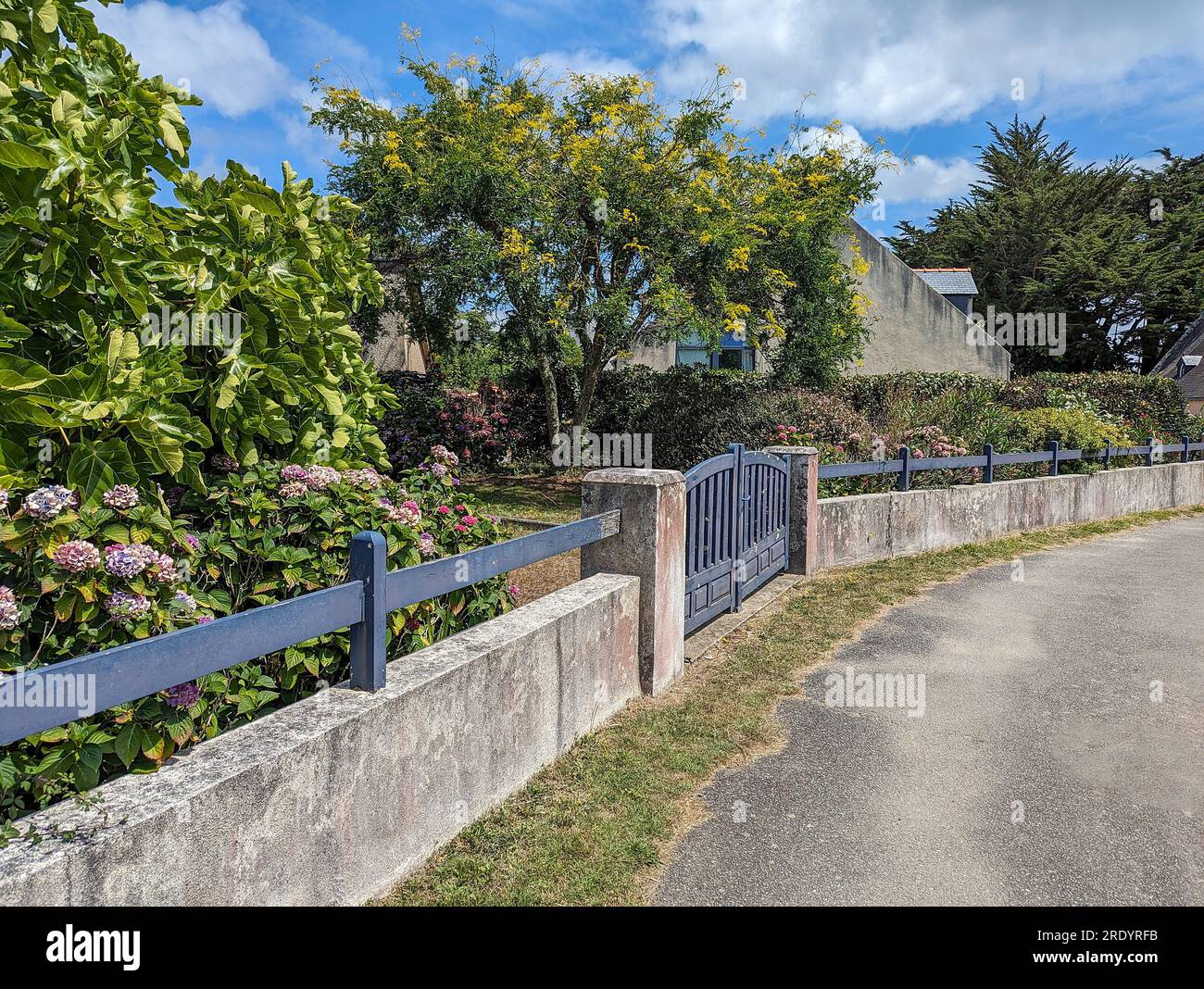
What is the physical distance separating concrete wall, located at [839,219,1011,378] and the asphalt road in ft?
62.1

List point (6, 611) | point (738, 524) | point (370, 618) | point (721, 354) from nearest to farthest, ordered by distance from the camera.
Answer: point (6, 611) → point (370, 618) → point (738, 524) → point (721, 354)

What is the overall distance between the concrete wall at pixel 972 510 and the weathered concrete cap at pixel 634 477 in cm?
443

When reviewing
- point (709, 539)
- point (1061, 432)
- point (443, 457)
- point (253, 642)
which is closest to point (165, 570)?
point (253, 642)

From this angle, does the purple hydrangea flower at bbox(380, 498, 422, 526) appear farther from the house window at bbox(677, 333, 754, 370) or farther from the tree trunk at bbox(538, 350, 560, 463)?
the house window at bbox(677, 333, 754, 370)

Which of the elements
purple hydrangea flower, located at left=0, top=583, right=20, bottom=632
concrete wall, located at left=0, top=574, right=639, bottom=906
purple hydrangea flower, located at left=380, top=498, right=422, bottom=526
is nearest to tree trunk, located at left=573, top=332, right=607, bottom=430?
purple hydrangea flower, located at left=380, top=498, right=422, bottom=526

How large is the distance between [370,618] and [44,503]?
1060mm

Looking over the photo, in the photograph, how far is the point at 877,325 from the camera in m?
24.8

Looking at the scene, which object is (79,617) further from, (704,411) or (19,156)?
(704,411)

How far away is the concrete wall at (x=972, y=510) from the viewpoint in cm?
968

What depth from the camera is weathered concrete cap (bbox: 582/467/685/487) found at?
5.13m

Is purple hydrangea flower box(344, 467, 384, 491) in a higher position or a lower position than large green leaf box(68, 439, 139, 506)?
lower

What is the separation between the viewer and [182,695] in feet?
8.48

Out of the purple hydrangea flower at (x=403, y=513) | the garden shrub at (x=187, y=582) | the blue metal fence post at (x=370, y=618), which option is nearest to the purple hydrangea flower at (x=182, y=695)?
the garden shrub at (x=187, y=582)
